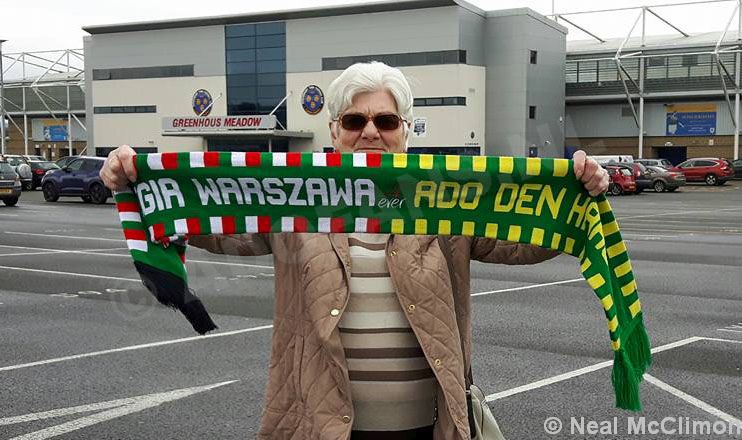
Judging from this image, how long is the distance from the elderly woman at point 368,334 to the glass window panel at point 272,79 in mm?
58112

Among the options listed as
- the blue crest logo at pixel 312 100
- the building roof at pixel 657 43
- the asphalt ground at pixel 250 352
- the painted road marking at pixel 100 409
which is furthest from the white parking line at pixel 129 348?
the building roof at pixel 657 43

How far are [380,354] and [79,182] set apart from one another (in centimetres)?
3208

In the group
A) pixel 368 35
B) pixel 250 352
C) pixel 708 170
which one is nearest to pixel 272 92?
pixel 368 35

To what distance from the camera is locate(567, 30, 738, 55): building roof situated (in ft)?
197

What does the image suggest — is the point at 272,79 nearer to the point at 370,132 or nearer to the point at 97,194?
A: the point at 97,194

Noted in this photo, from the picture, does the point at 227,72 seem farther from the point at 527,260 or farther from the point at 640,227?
the point at 527,260

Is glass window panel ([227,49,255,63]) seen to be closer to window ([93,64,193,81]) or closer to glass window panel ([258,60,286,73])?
glass window panel ([258,60,286,73])

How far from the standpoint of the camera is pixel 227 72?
61562mm

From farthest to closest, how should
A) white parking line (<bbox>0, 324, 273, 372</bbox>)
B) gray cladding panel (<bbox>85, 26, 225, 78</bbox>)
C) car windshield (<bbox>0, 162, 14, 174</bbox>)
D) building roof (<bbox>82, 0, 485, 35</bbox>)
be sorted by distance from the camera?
gray cladding panel (<bbox>85, 26, 225, 78</bbox>)
building roof (<bbox>82, 0, 485, 35</bbox>)
car windshield (<bbox>0, 162, 14, 174</bbox>)
white parking line (<bbox>0, 324, 273, 372</bbox>)

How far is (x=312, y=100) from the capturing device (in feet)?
193

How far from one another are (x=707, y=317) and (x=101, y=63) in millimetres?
64026

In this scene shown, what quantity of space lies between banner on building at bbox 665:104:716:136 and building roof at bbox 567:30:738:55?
4216 mm

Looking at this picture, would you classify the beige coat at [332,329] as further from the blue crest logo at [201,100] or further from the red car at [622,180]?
the blue crest logo at [201,100]

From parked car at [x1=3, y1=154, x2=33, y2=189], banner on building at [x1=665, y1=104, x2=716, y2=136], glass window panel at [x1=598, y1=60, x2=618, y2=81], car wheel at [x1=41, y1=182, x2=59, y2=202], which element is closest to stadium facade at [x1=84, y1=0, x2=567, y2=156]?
glass window panel at [x1=598, y1=60, x2=618, y2=81]
